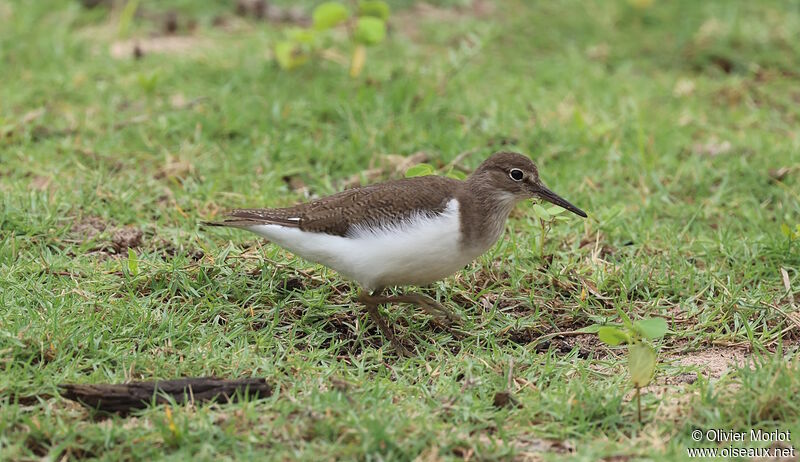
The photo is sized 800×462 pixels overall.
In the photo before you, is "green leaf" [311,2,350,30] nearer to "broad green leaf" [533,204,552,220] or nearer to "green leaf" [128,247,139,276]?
"broad green leaf" [533,204,552,220]

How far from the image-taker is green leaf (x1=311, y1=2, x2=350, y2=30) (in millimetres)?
7539

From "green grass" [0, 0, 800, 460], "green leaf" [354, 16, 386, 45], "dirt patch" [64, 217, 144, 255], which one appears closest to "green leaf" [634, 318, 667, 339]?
"green grass" [0, 0, 800, 460]

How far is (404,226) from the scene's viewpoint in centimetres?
495

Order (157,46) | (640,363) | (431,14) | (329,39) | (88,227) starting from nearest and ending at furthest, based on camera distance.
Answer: (640,363)
(88,227)
(329,39)
(157,46)
(431,14)

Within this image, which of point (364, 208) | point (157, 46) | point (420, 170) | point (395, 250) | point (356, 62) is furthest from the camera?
point (157, 46)

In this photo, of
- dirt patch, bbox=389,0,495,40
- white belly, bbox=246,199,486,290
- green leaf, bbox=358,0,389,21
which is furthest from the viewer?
dirt patch, bbox=389,0,495,40

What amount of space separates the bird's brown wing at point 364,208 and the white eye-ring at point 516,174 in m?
0.30

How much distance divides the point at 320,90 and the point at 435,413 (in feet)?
13.3

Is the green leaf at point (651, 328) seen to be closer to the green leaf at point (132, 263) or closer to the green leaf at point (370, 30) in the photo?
the green leaf at point (132, 263)

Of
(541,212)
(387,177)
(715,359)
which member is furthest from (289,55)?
(715,359)

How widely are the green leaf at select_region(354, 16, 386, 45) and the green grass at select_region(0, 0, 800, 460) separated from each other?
407 millimetres

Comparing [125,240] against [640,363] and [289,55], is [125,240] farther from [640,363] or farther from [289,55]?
[640,363]

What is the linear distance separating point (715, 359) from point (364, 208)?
188 cm

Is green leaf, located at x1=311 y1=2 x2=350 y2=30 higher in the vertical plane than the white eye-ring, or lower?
higher
